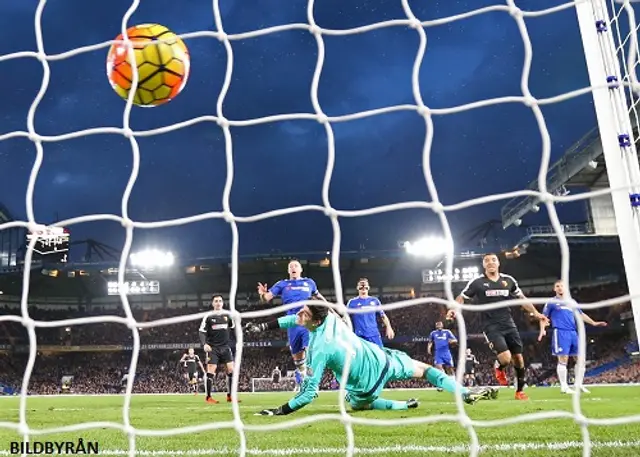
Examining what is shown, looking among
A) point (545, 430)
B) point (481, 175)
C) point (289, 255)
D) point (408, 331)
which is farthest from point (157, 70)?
point (481, 175)

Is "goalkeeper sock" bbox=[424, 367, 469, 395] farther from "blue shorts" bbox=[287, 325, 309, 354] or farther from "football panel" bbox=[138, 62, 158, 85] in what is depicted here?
"football panel" bbox=[138, 62, 158, 85]

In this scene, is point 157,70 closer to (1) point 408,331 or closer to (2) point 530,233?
(2) point 530,233

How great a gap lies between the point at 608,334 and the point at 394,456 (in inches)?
981

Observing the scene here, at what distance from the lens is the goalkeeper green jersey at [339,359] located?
4.65m

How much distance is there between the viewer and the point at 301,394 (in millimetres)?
4969

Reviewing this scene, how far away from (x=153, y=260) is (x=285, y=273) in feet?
20.1

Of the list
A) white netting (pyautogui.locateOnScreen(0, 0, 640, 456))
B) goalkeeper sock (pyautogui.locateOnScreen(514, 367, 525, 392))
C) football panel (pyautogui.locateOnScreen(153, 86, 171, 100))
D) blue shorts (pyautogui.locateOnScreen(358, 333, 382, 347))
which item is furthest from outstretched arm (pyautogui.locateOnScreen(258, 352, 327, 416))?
blue shorts (pyautogui.locateOnScreen(358, 333, 382, 347))

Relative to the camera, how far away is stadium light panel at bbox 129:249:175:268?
27609 millimetres

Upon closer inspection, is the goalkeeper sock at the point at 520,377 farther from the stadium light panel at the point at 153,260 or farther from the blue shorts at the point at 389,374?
the stadium light panel at the point at 153,260

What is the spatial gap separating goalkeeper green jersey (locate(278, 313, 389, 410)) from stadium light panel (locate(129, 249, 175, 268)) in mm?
23736

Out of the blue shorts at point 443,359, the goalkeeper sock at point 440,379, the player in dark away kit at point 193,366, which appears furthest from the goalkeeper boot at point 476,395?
the player in dark away kit at point 193,366

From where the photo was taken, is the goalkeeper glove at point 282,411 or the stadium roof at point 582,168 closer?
the goalkeeper glove at point 282,411

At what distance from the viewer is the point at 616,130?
281cm

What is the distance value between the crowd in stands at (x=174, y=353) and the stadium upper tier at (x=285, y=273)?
1.25 m
